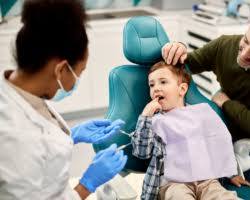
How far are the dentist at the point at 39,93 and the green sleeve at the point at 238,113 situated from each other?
96 cm

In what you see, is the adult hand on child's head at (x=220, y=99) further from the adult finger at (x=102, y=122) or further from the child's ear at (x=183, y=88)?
the adult finger at (x=102, y=122)

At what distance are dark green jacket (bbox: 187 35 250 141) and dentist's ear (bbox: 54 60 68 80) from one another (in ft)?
3.22

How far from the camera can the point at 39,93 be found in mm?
1163

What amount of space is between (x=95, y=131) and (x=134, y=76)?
1.27 feet

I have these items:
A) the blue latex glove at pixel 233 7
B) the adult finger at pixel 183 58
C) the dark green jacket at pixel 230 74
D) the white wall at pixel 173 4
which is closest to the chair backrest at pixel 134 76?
the adult finger at pixel 183 58

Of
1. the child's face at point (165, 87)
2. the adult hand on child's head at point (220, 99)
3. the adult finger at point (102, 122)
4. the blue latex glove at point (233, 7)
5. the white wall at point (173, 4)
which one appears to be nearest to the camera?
the adult finger at point (102, 122)

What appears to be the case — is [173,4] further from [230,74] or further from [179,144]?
[179,144]

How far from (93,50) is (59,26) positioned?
87.4 inches

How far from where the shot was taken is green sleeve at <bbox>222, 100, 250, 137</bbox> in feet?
5.85

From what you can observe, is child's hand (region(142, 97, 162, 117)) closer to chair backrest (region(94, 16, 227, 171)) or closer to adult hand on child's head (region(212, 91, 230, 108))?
chair backrest (region(94, 16, 227, 171))

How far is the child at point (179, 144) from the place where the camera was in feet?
5.20

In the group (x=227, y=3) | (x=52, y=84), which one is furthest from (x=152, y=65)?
(x=227, y=3)

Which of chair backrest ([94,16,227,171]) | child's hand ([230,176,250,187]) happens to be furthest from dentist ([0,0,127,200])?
child's hand ([230,176,250,187])

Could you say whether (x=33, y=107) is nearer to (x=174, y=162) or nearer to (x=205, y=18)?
(x=174, y=162)
